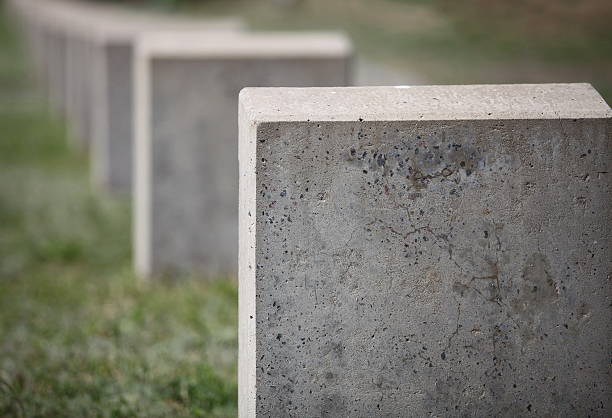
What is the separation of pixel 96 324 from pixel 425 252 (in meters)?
3.14

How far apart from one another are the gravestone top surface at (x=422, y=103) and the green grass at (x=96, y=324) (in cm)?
163

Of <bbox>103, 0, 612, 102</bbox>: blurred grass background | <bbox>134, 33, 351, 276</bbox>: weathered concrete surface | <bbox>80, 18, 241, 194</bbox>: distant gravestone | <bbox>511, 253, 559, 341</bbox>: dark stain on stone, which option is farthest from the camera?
<bbox>103, 0, 612, 102</bbox>: blurred grass background

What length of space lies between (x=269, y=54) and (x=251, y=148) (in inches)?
148

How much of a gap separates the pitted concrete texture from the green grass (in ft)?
3.93

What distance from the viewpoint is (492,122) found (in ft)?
11.0

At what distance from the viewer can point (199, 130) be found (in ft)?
23.1

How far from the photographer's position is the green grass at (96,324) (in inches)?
184

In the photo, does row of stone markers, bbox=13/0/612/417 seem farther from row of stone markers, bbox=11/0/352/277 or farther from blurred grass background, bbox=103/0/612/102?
blurred grass background, bbox=103/0/612/102

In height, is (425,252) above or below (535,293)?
above

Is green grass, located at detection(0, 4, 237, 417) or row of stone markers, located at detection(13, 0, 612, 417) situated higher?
row of stone markers, located at detection(13, 0, 612, 417)

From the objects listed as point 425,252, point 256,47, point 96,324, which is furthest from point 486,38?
point 425,252

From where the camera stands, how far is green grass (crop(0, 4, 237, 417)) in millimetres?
4668

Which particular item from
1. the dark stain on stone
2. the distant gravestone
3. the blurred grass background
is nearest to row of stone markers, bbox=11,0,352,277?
the distant gravestone

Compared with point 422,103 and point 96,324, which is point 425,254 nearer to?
point 422,103
